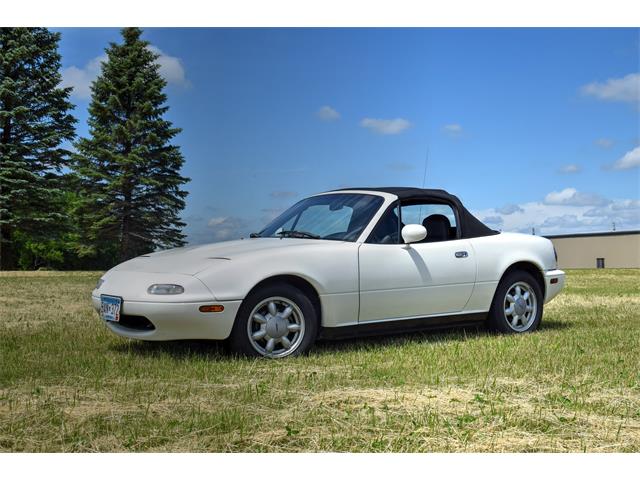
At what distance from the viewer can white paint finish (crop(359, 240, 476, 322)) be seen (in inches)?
285

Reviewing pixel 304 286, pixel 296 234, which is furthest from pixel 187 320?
pixel 296 234

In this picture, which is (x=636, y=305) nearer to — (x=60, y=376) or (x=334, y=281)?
(x=334, y=281)

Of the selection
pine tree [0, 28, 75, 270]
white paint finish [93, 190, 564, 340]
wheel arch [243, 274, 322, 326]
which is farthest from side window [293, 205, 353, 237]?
pine tree [0, 28, 75, 270]

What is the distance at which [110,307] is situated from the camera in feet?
22.8

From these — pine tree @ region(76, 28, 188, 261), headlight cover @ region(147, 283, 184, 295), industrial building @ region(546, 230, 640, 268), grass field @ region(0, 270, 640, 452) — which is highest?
pine tree @ region(76, 28, 188, 261)

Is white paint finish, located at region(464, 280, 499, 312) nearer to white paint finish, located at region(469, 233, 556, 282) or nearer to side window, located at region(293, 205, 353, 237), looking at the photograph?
white paint finish, located at region(469, 233, 556, 282)

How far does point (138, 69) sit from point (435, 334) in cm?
2981

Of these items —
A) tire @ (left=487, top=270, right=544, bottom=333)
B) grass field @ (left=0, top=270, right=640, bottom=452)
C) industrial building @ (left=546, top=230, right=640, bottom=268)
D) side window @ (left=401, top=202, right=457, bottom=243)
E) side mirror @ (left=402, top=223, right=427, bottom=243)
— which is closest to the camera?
grass field @ (left=0, top=270, right=640, bottom=452)

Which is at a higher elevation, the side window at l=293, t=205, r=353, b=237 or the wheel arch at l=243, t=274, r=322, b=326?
the side window at l=293, t=205, r=353, b=237

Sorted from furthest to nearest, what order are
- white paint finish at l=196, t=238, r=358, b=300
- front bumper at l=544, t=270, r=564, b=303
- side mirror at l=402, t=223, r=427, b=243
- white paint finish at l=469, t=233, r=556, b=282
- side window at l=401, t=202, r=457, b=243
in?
front bumper at l=544, t=270, r=564, b=303
white paint finish at l=469, t=233, r=556, b=282
side window at l=401, t=202, r=457, b=243
side mirror at l=402, t=223, r=427, b=243
white paint finish at l=196, t=238, r=358, b=300

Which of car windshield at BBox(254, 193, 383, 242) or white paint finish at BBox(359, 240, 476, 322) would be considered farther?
car windshield at BBox(254, 193, 383, 242)

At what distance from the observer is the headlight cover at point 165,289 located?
650 cm

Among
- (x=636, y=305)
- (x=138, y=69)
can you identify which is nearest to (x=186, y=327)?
(x=636, y=305)

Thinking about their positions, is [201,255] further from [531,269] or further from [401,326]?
[531,269]
